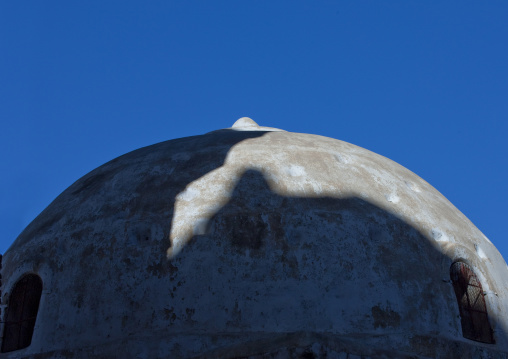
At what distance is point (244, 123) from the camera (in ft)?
46.5

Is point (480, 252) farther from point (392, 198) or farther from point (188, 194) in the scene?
point (188, 194)

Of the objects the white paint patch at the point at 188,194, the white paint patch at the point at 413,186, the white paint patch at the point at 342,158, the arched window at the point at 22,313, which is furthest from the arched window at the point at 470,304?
the arched window at the point at 22,313

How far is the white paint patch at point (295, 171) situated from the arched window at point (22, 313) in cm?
392

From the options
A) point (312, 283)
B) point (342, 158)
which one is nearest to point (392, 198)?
point (342, 158)

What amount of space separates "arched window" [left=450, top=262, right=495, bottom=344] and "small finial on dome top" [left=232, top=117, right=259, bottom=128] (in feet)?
20.0

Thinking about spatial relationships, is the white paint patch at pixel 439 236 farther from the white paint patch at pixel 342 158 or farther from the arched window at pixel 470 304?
the white paint patch at pixel 342 158

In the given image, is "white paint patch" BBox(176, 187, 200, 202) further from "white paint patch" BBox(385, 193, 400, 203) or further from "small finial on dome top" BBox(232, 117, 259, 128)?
"small finial on dome top" BBox(232, 117, 259, 128)

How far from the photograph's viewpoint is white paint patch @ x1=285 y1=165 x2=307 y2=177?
9719mm

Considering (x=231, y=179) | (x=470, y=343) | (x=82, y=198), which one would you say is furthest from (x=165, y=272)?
(x=470, y=343)

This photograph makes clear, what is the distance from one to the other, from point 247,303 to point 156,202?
7.15ft

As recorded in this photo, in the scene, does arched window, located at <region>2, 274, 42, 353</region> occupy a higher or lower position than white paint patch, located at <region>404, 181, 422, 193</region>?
lower

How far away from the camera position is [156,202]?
370 inches

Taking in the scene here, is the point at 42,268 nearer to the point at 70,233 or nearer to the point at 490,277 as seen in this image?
the point at 70,233

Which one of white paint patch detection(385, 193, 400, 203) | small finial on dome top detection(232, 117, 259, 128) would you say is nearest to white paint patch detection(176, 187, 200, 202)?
white paint patch detection(385, 193, 400, 203)
